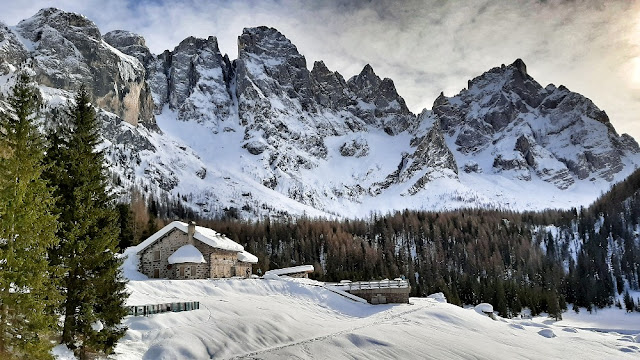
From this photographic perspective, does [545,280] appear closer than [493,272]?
Yes

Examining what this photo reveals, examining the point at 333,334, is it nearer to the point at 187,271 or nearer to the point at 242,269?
the point at 187,271

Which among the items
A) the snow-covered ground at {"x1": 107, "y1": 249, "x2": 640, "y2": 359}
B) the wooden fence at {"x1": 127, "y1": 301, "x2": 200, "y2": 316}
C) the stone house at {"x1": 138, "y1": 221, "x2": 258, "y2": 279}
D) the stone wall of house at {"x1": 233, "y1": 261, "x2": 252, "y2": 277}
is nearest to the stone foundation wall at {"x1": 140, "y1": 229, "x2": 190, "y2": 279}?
the stone house at {"x1": 138, "y1": 221, "x2": 258, "y2": 279}

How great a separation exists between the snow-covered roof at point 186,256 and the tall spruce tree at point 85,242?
29613 mm

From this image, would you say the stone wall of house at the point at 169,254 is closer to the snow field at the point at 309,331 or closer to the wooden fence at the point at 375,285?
the snow field at the point at 309,331

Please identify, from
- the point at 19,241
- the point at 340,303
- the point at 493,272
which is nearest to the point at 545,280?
the point at 493,272

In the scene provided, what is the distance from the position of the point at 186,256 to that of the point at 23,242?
118 feet

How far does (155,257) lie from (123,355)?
34.6 metres

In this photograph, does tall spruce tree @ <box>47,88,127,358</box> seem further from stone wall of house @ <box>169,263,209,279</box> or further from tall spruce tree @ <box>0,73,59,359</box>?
stone wall of house @ <box>169,263,209,279</box>

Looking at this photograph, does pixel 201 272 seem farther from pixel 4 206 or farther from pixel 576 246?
pixel 576 246

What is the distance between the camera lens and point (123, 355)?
21156 millimetres

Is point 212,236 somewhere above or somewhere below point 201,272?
above

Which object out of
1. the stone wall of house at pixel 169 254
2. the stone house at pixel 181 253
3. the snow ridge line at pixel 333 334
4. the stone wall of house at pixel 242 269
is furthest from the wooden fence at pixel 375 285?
the stone wall of house at pixel 242 269

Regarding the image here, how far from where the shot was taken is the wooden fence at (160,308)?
26.5m

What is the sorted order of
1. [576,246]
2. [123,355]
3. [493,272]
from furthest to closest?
[576,246] → [493,272] → [123,355]
